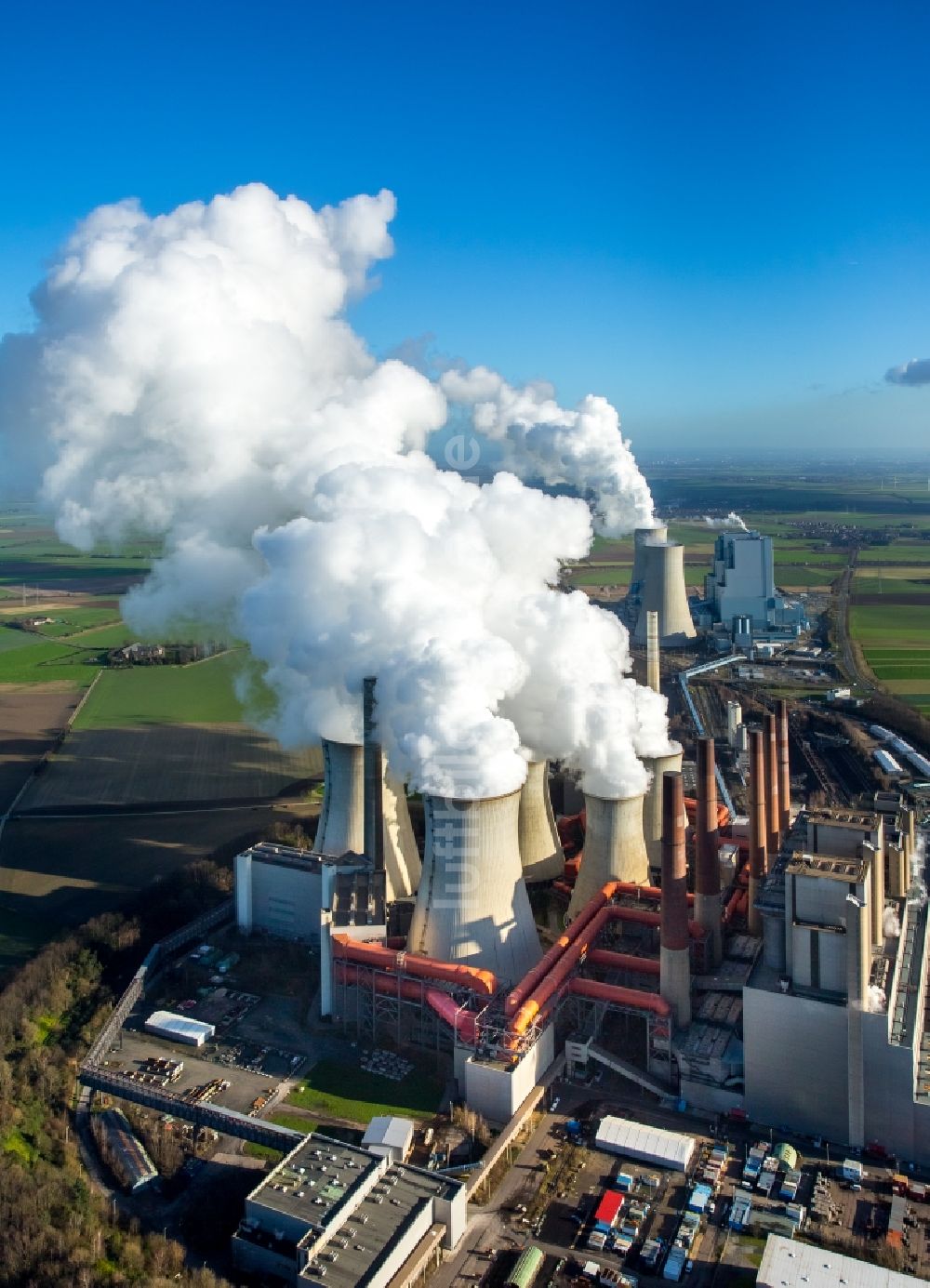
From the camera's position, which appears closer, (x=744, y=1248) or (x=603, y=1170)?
(x=744, y=1248)

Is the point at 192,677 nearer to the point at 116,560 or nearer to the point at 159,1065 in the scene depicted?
the point at 159,1065

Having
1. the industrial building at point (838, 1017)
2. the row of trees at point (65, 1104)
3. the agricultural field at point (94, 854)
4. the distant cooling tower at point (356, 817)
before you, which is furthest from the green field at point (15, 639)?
the industrial building at point (838, 1017)

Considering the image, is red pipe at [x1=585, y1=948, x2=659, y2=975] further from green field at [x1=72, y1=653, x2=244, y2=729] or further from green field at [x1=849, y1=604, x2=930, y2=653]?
green field at [x1=849, y1=604, x2=930, y2=653]

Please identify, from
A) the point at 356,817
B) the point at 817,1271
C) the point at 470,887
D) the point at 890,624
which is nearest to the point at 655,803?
the point at 356,817

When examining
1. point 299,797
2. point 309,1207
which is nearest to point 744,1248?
point 309,1207

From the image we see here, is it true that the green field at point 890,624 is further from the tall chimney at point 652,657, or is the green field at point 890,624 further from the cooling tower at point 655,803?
the cooling tower at point 655,803

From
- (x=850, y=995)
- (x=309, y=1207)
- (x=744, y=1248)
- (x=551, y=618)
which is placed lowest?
(x=744, y=1248)

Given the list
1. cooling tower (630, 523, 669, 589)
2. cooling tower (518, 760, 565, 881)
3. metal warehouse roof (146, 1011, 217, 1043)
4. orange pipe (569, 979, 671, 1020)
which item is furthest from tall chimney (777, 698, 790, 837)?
cooling tower (630, 523, 669, 589)

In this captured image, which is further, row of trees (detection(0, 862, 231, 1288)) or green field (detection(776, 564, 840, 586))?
green field (detection(776, 564, 840, 586))
